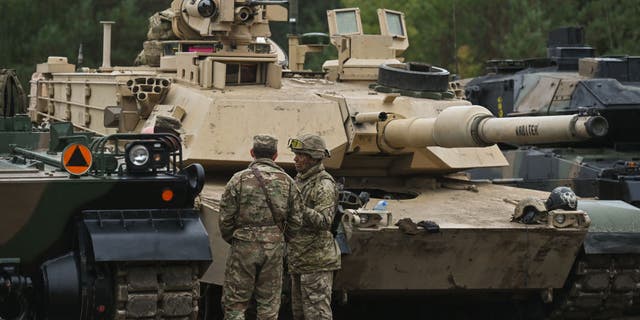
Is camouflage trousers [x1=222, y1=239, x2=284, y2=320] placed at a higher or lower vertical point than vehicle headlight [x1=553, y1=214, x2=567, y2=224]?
lower

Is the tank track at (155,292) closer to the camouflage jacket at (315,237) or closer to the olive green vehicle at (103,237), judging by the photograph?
the olive green vehicle at (103,237)

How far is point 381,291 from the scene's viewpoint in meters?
11.6

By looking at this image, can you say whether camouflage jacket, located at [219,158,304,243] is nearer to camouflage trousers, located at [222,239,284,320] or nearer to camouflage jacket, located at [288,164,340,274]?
camouflage trousers, located at [222,239,284,320]

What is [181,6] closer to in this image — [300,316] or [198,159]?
[198,159]

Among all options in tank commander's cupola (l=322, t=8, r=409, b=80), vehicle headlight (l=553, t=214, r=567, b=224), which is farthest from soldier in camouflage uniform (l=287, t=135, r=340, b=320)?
tank commander's cupola (l=322, t=8, r=409, b=80)

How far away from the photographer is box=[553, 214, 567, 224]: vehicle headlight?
11453 millimetres

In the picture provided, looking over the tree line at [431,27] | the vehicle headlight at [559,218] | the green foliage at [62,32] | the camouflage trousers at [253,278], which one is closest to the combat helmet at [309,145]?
the camouflage trousers at [253,278]

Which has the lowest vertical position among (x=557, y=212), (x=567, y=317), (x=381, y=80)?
(x=567, y=317)

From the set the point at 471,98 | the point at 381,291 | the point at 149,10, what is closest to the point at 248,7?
the point at 381,291

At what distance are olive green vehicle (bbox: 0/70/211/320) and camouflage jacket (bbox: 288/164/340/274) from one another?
861 millimetres

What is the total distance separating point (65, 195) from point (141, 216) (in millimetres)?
527

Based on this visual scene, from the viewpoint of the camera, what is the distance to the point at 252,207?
970 centimetres

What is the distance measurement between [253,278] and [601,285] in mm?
3544

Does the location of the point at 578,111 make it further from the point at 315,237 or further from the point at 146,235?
the point at 146,235
